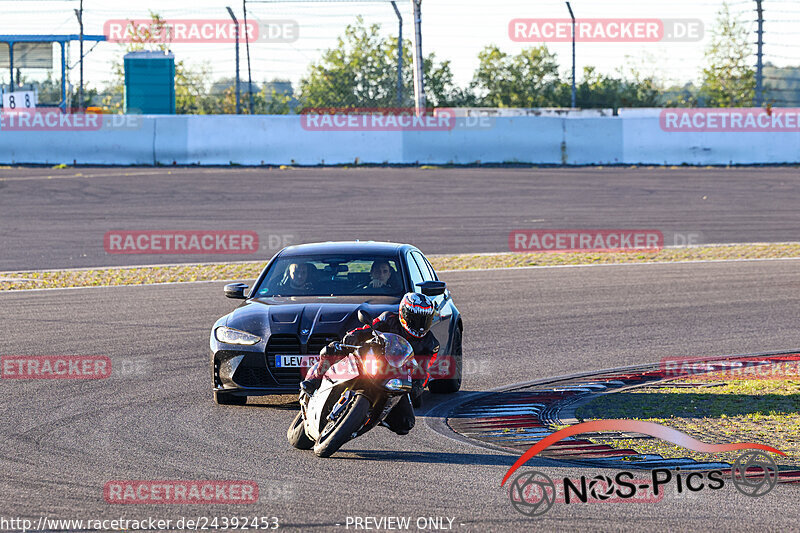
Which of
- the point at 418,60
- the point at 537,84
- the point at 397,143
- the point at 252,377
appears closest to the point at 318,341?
the point at 252,377

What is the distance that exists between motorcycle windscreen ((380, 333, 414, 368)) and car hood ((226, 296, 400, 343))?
1.68 meters

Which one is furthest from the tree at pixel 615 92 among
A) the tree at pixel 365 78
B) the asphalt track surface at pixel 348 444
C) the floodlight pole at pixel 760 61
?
the asphalt track surface at pixel 348 444

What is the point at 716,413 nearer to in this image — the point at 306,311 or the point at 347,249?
the point at 306,311

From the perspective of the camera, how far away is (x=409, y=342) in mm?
7477

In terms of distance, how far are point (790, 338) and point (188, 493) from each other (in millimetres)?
8900

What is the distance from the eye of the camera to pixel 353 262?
1039 centimetres

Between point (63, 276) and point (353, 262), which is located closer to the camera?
point (353, 262)

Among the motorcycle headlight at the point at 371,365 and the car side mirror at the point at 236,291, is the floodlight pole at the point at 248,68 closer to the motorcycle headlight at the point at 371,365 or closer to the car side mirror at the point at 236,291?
the car side mirror at the point at 236,291

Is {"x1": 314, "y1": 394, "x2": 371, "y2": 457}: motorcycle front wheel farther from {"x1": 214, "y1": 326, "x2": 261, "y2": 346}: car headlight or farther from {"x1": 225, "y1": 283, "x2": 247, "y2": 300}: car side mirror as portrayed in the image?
{"x1": 225, "y1": 283, "x2": 247, "y2": 300}: car side mirror

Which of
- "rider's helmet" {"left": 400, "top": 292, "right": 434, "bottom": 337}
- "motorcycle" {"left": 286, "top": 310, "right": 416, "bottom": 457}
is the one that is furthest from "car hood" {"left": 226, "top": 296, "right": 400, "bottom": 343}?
"rider's helmet" {"left": 400, "top": 292, "right": 434, "bottom": 337}

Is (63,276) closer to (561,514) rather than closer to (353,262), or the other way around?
(353,262)

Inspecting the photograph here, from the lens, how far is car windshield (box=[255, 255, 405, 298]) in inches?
395

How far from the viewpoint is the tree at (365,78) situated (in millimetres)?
35500

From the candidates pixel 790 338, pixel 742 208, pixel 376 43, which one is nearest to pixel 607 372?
pixel 790 338
